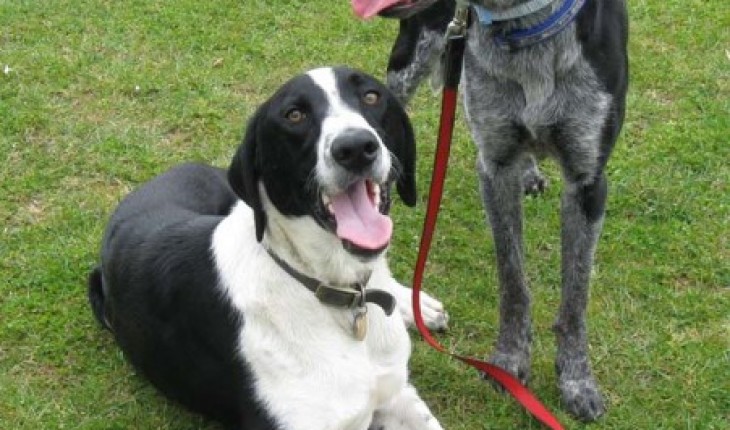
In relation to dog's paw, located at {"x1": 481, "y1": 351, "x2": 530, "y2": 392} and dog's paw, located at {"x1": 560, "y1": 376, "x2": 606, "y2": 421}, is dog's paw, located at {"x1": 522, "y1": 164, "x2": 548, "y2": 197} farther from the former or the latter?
dog's paw, located at {"x1": 560, "y1": 376, "x2": 606, "y2": 421}

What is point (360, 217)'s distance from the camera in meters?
3.40

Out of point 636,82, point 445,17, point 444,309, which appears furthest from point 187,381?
point 636,82

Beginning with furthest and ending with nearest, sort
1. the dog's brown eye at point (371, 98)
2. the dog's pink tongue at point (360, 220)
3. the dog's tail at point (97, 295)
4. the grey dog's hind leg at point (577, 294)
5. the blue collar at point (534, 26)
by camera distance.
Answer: the dog's tail at point (97, 295) < the grey dog's hind leg at point (577, 294) < the blue collar at point (534, 26) < the dog's brown eye at point (371, 98) < the dog's pink tongue at point (360, 220)

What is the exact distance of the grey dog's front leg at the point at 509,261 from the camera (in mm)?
4465

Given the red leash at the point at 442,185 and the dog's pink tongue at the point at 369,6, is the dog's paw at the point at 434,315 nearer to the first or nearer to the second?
the red leash at the point at 442,185

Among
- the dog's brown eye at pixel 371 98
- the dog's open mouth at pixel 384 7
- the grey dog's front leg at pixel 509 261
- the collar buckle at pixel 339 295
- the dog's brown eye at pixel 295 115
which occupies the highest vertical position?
the dog's open mouth at pixel 384 7

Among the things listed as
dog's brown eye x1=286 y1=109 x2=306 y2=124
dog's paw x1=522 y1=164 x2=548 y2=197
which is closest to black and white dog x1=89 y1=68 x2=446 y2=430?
dog's brown eye x1=286 y1=109 x2=306 y2=124

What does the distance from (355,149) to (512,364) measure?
5.67ft

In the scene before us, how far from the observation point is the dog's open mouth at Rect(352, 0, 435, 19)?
12.1 ft

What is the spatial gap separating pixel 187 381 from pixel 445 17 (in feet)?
7.26

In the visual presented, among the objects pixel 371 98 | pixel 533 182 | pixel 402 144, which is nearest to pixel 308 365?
pixel 402 144

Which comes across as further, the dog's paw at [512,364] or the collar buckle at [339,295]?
the dog's paw at [512,364]

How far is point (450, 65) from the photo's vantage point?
13.3 ft

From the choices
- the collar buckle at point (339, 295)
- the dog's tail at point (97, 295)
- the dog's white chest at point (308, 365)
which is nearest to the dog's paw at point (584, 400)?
the dog's white chest at point (308, 365)
